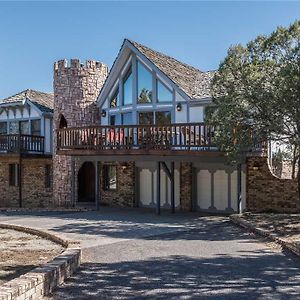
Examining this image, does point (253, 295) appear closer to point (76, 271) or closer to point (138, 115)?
point (76, 271)

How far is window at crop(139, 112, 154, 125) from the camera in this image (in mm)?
20859

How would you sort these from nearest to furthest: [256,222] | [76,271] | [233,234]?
[76,271], [233,234], [256,222]

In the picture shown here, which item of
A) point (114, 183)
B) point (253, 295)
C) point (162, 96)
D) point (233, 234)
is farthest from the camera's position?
point (114, 183)

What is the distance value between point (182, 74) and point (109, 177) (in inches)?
254

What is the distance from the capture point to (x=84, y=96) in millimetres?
22797

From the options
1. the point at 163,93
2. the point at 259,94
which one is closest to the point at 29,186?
the point at 163,93

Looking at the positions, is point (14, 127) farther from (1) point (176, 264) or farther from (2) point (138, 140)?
(1) point (176, 264)

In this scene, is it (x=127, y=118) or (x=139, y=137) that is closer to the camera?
(x=139, y=137)

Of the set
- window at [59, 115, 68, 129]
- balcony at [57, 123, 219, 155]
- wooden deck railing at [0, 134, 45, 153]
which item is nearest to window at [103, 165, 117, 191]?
window at [59, 115, 68, 129]

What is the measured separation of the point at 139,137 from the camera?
698 inches

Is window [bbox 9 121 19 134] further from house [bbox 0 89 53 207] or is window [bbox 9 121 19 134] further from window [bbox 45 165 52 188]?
window [bbox 45 165 52 188]

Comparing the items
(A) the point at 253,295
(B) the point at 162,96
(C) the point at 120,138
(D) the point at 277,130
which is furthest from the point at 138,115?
(A) the point at 253,295

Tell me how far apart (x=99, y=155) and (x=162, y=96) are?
4288 mm

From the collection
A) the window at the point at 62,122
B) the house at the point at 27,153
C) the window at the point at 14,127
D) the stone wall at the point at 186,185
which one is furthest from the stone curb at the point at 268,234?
the window at the point at 14,127
